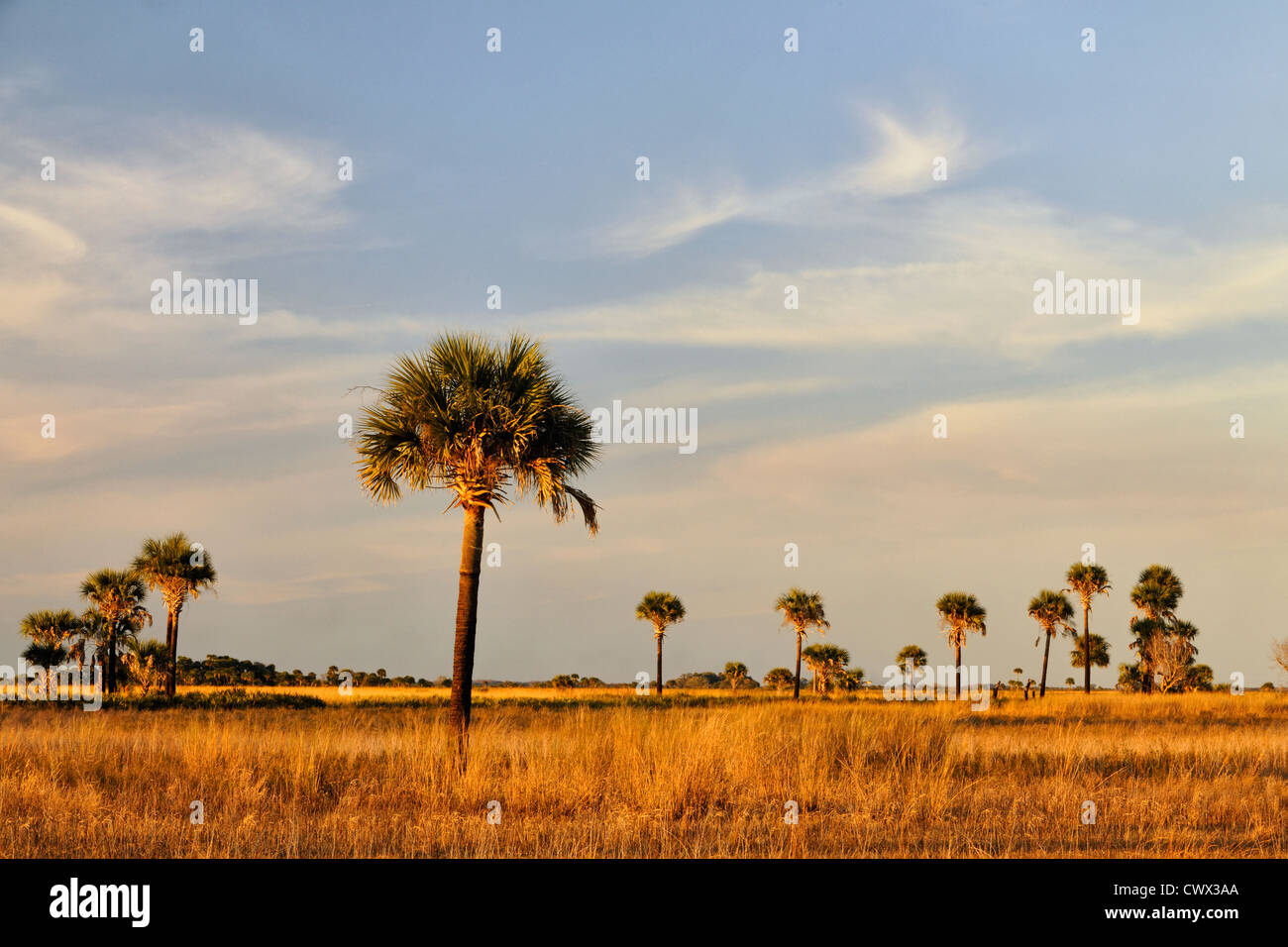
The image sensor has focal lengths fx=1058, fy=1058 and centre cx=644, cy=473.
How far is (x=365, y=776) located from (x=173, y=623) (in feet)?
133

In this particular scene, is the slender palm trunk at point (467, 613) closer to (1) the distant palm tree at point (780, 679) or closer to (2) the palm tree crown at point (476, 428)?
(2) the palm tree crown at point (476, 428)

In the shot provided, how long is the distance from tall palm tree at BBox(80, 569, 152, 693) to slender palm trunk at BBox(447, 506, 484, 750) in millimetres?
38867

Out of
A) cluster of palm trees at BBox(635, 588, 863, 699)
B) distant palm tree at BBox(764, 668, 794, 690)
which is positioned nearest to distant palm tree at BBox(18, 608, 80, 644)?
cluster of palm trees at BBox(635, 588, 863, 699)

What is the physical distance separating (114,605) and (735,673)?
7730 cm

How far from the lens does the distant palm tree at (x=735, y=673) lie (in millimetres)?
115056

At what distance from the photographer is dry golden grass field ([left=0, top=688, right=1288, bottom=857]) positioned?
9.66m

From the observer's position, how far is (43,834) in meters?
9.99

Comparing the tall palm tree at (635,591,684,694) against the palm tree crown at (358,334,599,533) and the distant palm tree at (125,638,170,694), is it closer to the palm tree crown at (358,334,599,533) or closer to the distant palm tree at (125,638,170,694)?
the distant palm tree at (125,638,170,694)

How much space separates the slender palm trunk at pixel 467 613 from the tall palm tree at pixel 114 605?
1530 inches

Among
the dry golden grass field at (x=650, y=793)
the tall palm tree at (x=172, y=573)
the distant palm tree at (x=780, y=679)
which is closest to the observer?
the dry golden grass field at (x=650, y=793)

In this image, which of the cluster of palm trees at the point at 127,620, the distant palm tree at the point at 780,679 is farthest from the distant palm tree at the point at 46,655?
the distant palm tree at the point at 780,679

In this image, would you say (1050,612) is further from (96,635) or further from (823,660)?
(96,635)

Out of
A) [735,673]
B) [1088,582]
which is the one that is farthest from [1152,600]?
[735,673]

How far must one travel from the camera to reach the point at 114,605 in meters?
51.6
